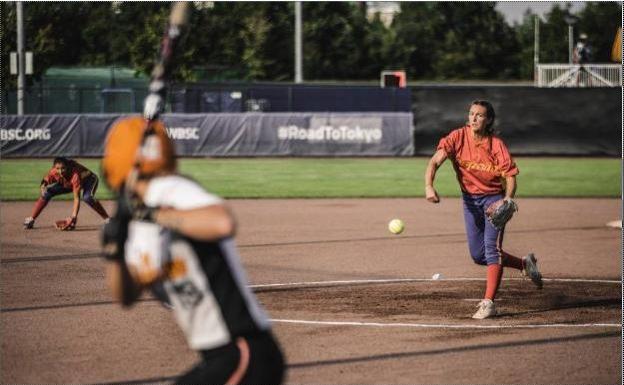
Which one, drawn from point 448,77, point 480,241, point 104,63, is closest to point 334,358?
point 480,241

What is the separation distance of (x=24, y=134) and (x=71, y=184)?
19.3 meters

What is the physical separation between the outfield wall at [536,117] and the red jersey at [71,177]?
64.8 ft

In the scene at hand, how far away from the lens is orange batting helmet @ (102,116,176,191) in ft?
14.3

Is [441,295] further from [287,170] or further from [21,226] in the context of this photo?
[287,170]

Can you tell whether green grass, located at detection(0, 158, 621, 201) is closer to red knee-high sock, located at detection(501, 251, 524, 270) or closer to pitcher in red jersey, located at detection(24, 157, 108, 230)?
pitcher in red jersey, located at detection(24, 157, 108, 230)

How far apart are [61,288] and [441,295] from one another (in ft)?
13.9

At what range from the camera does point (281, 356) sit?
4531 mm

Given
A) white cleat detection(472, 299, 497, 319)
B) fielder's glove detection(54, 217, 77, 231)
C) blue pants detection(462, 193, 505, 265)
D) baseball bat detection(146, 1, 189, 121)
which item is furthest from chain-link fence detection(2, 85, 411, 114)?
baseball bat detection(146, 1, 189, 121)

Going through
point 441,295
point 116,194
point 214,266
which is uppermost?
point 116,194

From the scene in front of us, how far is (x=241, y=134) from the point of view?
36438mm

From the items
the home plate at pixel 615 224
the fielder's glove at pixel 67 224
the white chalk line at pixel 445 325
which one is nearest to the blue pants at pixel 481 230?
the white chalk line at pixel 445 325

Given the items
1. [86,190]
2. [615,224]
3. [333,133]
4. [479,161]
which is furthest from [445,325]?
[333,133]

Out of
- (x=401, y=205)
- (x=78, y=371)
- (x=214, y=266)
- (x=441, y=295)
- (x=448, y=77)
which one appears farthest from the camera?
(x=448, y=77)

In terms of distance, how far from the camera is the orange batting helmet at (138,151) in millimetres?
4355
